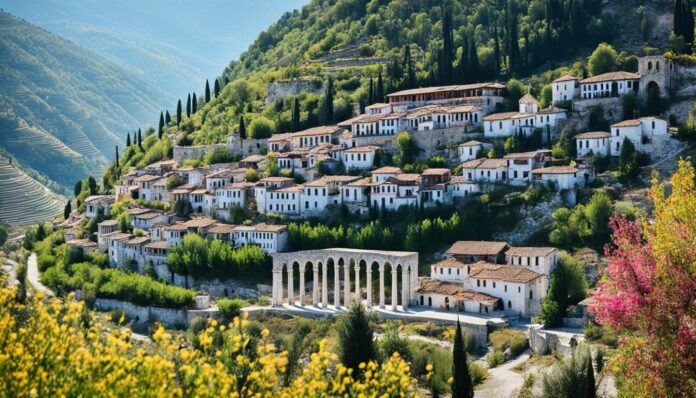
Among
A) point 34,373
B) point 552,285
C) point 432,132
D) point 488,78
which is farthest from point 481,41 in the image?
point 34,373

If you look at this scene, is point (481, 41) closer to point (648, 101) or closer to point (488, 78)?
point (488, 78)

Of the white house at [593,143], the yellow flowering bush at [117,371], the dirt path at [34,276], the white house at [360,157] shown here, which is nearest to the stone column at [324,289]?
the white house at [360,157]

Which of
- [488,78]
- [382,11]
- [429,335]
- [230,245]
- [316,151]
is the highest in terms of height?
[382,11]

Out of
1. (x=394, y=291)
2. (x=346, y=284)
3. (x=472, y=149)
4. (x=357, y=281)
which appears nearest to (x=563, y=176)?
(x=472, y=149)

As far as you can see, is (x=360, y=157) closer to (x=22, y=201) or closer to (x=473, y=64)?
(x=473, y=64)

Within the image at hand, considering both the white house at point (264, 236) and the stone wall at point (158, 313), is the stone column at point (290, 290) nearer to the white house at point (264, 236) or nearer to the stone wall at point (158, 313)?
the white house at point (264, 236)

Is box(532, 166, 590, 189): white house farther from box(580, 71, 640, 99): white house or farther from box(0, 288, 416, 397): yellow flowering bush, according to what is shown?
box(0, 288, 416, 397): yellow flowering bush

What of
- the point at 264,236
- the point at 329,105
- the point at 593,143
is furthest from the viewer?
the point at 329,105

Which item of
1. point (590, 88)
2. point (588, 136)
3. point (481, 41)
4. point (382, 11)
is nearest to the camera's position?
point (588, 136)
